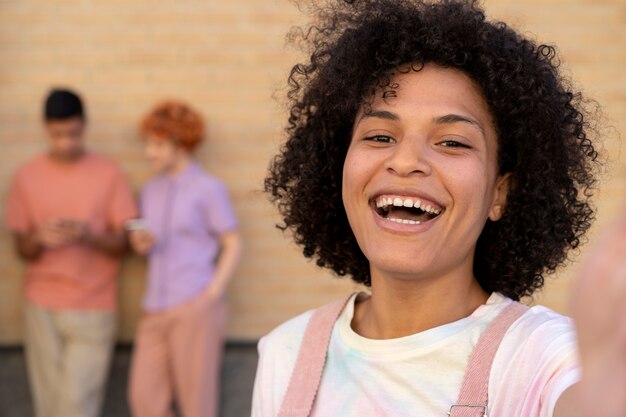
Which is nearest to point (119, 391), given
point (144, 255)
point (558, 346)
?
point (144, 255)

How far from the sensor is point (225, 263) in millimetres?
5895

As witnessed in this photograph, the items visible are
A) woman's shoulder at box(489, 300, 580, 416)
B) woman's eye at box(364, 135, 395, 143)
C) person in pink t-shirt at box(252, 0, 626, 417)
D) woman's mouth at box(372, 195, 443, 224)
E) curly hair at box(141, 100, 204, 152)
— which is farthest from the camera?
curly hair at box(141, 100, 204, 152)

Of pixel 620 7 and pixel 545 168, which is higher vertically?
pixel 620 7

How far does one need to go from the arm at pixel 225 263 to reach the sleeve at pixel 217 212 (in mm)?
44

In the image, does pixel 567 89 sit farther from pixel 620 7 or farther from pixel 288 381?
pixel 620 7

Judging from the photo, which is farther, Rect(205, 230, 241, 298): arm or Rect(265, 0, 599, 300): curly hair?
Rect(205, 230, 241, 298): arm

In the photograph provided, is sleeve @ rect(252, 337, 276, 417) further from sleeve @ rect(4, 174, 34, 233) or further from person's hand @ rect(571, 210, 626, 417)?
sleeve @ rect(4, 174, 34, 233)

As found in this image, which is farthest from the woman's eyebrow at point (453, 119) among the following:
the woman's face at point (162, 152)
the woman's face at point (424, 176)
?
the woman's face at point (162, 152)

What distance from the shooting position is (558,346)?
195cm

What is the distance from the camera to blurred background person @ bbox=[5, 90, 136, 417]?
19.2ft

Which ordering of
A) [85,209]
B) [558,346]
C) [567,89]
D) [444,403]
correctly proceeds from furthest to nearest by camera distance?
[85,209] → [567,89] → [444,403] → [558,346]

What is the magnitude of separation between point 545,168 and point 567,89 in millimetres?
245

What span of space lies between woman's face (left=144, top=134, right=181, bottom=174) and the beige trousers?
2.81ft

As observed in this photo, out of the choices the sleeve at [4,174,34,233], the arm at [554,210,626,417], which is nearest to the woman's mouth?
the arm at [554,210,626,417]
